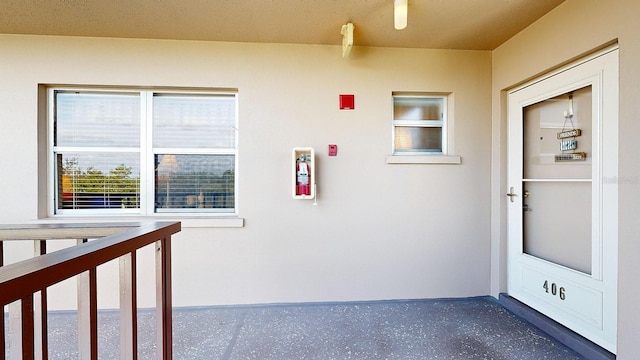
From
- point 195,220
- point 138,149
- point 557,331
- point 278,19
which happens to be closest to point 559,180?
point 557,331

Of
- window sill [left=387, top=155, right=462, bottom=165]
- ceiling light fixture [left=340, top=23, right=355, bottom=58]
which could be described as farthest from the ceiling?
window sill [left=387, top=155, right=462, bottom=165]

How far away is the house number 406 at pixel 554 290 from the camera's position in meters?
2.09

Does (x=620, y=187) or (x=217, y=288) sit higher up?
(x=620, y=187)

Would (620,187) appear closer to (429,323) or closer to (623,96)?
(623,96)

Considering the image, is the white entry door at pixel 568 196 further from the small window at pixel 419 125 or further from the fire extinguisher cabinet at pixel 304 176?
the fire extinguisher cabinet at pixel 304 176

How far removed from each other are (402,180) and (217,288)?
1.94 metres

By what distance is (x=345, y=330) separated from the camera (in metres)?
2.16

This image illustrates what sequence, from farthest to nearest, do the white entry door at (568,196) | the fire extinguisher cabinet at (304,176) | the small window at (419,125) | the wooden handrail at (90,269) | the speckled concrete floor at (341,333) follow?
the small window at (419,125) → the fire extinguisher cabinet at (304,176) → the speckled concrete floor at (341,333) → the white entry door at (568,196) → the wooden handrail at (90,269)

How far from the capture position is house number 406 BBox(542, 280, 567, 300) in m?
2.09

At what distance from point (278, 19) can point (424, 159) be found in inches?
67.2

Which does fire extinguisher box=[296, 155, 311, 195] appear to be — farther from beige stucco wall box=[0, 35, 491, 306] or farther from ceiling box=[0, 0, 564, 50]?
ceiling box=[0, 0, 564, 50]

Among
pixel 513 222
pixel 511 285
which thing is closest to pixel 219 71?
pixel 513 222

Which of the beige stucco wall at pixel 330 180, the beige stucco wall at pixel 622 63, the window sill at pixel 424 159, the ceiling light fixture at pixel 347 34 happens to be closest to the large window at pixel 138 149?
the beige stucco wall at pixel 330 180

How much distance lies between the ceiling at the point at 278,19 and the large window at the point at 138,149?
1.67ft
